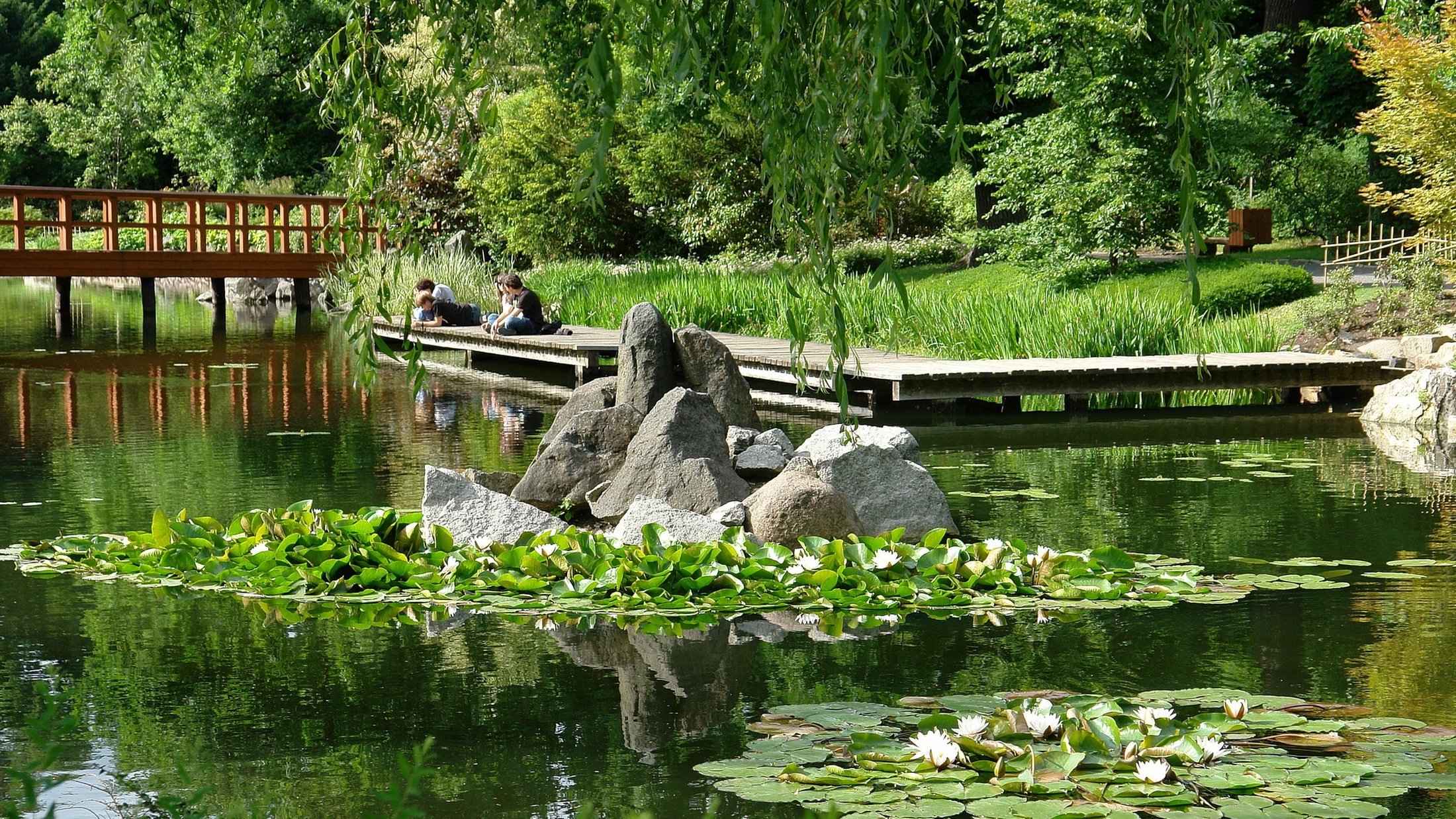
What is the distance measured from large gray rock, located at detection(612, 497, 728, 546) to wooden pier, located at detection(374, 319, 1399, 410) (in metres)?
→ 5.48

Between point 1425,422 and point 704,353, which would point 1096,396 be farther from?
point 704,353

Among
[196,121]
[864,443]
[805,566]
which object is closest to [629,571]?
[805,566]

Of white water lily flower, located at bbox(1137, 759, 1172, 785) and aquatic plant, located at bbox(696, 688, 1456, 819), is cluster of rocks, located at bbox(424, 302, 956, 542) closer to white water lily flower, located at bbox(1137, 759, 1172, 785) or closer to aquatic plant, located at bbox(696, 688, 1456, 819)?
aquatic plant, located at bbox(696, 688, 1456, 819)

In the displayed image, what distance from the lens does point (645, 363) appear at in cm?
998

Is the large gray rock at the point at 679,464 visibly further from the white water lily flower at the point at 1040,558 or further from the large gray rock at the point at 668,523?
the white water lily flower at the point at 1040,558

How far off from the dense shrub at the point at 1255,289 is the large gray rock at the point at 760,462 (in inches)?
432

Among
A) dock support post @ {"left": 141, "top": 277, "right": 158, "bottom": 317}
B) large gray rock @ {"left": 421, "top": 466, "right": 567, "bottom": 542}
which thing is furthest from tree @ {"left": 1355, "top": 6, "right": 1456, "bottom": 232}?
dock support post @ {"left": 141, "top": 277, "right": 158, "bottom": 317}

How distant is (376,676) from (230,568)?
5.84 feet

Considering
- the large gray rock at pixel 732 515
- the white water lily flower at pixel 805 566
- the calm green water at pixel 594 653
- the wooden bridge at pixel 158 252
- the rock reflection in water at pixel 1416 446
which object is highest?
the wooden bridge at pixel 158 252

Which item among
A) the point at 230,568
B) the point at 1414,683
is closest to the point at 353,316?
the point at 230,568

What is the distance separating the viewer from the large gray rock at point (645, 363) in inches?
390

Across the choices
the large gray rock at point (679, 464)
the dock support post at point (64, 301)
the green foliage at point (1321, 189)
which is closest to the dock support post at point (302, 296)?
the dock support post at point (64, 301)

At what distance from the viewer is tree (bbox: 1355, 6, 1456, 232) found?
17.0 meters

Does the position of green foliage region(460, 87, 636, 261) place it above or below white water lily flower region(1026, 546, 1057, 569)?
above
